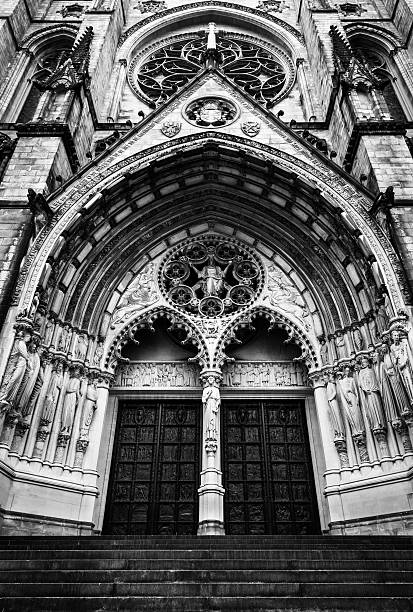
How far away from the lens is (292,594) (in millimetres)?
4125

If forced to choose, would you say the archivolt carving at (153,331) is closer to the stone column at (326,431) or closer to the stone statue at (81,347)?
the stone statue at (81,347)

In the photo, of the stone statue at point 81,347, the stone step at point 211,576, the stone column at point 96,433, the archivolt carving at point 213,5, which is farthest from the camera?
the archivolt carving at point 213,5

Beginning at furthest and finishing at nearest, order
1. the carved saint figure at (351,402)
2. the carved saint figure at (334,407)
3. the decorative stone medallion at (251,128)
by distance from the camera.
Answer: the decorative stone medallion at (251,128) → the carved saint figure at (334,407) → the carved saint figure at (351,402)

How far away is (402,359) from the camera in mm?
7227

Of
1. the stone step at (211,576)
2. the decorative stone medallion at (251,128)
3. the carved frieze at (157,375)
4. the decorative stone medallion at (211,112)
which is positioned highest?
the decorative stone medallion at (211,112)

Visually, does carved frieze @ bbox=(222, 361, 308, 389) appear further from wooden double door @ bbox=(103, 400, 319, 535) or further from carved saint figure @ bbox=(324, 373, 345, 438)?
carved saint figure @ bbox=(324, 373, 345, 438)

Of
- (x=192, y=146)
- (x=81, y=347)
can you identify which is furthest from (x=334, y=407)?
(x=192, y=146)

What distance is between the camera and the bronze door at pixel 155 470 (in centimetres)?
827

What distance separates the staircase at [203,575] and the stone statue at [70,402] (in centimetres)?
252

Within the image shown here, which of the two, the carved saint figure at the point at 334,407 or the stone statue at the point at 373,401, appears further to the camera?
the carved saint figure at the point at 334,407

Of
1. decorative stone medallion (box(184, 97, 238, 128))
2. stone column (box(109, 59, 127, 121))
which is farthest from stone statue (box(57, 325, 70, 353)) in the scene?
stone column (box(109, 59, 127, 121))

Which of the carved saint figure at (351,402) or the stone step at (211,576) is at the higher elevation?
the carved saint figure at (351,402)

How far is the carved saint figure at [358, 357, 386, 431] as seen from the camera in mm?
7660

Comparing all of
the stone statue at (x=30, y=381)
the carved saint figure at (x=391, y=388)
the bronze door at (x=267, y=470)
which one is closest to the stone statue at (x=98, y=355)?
the stone statue at (x=30, y=381)
